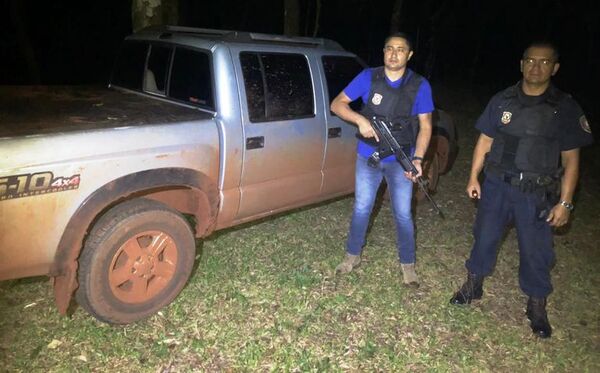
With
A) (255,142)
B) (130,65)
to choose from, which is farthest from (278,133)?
(130,65)

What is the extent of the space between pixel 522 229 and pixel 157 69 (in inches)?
121

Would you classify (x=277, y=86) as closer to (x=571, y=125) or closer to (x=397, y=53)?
(x=397, y=53)

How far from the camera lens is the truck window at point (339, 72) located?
423cm

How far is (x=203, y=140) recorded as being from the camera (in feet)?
10.5

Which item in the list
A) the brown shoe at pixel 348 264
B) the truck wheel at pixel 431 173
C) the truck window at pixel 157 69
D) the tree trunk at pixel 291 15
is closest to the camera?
the truck window at pixel 157 69

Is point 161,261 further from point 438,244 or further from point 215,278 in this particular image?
point 438,244

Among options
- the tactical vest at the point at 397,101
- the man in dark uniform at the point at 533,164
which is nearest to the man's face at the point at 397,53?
the tactical vest at the point at 397,101

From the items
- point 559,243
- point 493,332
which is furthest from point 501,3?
point 493,332

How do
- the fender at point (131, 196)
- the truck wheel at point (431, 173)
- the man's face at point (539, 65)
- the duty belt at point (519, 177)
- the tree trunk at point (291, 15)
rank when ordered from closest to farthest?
the fender at point (131, 196)
the man's face at point (539, 65)
the duty belt at point (519, 177)
the truck wheel at point (431, 173)
the tree trunk at point (291, 15)

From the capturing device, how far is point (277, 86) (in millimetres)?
3771

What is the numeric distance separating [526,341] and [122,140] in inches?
120

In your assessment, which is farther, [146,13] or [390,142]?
[146,13]

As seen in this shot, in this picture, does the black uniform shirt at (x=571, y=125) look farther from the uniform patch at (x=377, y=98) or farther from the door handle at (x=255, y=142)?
the door handle at (x=255, y=142)

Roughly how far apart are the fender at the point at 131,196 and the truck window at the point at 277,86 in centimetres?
70
